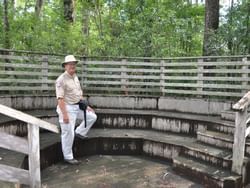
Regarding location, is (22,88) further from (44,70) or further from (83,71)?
(83,71)

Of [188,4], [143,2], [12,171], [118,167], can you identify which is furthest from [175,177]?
[188,4]

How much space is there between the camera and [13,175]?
282 cm

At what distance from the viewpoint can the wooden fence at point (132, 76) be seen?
6.00 meters

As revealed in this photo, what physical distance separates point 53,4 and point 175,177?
10219 mm

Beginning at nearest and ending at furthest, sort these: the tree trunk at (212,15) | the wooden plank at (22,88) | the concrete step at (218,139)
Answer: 1. the concrete step at (218,139)
2. the wooden plank at (22,88)
3. the tree trunk at (212,15)

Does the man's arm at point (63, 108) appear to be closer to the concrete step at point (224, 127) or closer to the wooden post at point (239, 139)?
the wooden post at point (239, 139)

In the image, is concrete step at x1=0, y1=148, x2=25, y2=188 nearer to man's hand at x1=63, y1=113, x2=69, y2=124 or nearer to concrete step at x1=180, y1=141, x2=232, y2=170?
man's hand at x1=63, y1=113, x2=69, y2=124

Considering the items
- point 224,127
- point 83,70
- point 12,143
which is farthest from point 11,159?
point 83,70

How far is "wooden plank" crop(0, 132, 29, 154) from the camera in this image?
2.71m

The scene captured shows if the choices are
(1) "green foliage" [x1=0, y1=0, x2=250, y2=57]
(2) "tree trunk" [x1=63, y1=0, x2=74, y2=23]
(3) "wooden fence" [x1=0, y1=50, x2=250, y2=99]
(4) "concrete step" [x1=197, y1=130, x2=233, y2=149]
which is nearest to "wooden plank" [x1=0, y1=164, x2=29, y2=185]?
(4) "concrete step" [x1=197, y1=130, x2=233, y2=149]

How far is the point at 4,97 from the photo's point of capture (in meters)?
5.79

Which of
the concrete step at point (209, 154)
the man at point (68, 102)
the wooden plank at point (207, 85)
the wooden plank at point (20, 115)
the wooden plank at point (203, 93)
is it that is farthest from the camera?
the wooden plank at point (203, 93)

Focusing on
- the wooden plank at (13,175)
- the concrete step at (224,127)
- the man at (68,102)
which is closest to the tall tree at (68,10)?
the man at (68,102)

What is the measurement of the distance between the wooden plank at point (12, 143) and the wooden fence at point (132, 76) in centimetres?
338
